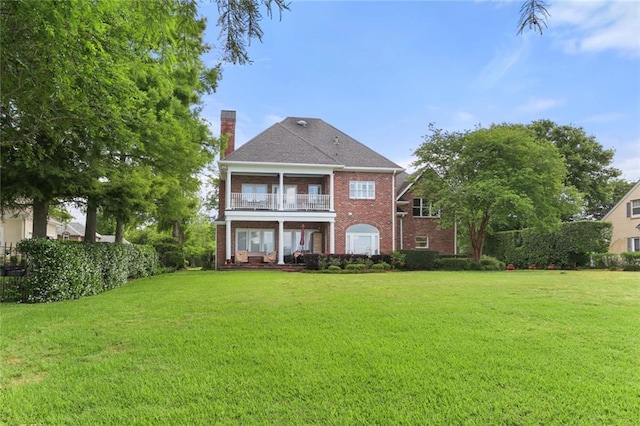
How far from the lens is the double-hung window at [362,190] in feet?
79.3

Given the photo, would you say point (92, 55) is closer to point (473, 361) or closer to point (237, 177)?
point (473, 361)

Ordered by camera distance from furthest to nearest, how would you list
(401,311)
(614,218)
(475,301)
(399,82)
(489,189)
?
(614,218) → (489,189) → (475,301) → (401,311) → (399,82)

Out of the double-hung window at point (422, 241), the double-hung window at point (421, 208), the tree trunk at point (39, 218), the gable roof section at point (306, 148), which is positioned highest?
the gable roof section at point (306, 148)

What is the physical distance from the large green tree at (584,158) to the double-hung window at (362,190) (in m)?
22.2

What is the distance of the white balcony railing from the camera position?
23.1m

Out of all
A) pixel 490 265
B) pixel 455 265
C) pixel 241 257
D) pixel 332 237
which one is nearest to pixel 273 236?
pixel 241 257

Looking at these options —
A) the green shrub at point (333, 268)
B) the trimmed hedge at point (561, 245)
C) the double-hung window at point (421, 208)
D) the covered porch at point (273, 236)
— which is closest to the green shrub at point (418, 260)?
the green shrub at point (333, 268)

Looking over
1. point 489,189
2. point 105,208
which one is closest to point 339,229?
point 489,189

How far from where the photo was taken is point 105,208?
13.9 m

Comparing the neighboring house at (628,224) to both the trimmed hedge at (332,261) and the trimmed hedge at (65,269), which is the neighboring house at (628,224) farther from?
the trimmed hedge at (65,269)

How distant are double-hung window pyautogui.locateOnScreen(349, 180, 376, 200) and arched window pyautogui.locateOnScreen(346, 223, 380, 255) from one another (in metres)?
1.66

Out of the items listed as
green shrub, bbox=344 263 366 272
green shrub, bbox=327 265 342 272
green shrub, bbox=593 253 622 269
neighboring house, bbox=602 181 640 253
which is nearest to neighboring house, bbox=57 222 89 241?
green shrub, bbox=327 265 342 272

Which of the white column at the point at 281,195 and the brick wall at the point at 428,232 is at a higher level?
the white column at the point at 281,195

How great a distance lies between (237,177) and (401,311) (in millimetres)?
18457
